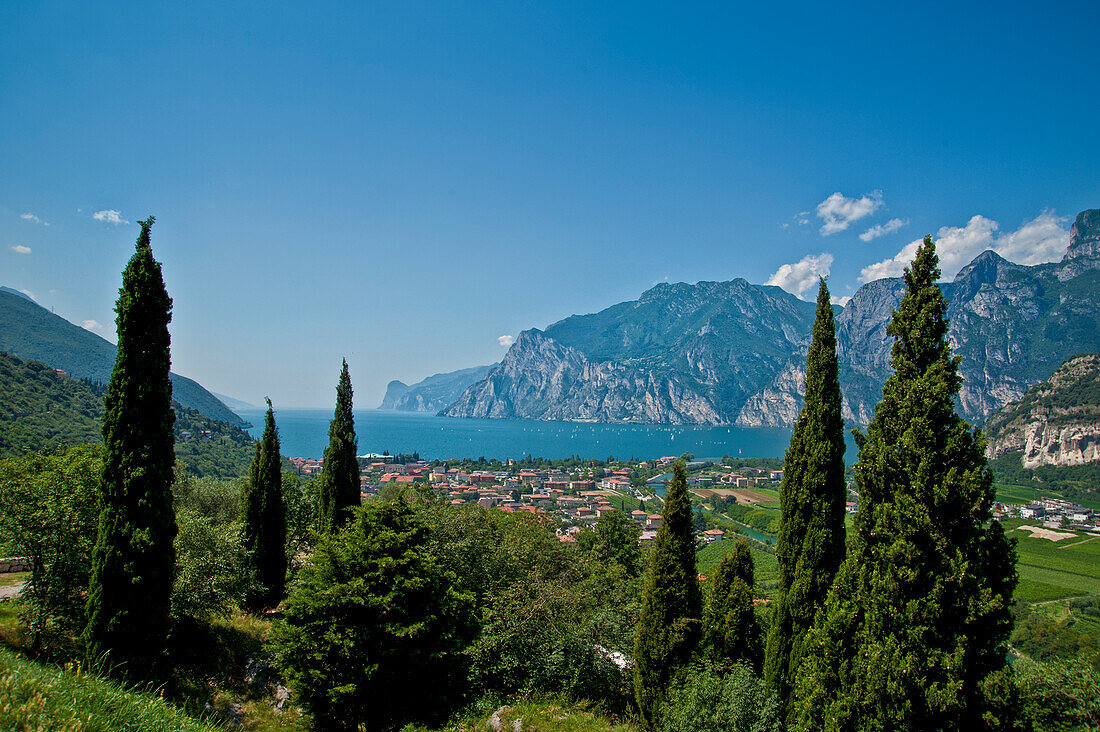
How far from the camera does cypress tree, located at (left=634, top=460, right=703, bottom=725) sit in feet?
33.0

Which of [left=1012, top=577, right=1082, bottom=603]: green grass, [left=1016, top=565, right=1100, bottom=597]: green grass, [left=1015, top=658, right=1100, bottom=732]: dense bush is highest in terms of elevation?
[left=1015, top=658, right=1100, bottom=732]: dense bush

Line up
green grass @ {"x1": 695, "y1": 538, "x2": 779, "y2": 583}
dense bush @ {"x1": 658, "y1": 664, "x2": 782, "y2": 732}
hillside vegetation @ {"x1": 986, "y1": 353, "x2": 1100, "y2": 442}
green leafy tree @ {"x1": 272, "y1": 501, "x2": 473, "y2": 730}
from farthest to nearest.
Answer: hillside vegetation @ {"x1": 986, "y1": 353, "x2": 1100, "y2": 442} → green grass @ {"x1": 695, "y1": 538, "x2": 779, "y2": 583} → green leafy tree @ {"x1": 272, "y1": 501, "x2": 473, "y2": 730} → dense bush @ {"x1": 658, "y1": 664, "x2": 782, "y2": 732}

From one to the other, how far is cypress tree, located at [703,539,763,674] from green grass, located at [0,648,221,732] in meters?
11.5

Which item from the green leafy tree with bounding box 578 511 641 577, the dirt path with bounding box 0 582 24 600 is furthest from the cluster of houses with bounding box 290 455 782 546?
the dirt path with bounding box 0 582 24 600

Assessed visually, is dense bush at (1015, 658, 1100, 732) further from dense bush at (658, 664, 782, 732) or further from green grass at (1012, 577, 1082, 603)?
green grass at (1012, 577, 1082, 603)

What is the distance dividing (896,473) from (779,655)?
16.8ft

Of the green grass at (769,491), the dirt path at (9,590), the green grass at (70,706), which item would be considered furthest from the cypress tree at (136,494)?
the green grass at (769,491)

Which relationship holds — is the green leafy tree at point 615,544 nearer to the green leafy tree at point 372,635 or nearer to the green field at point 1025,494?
the green leafy tree at point 372,635

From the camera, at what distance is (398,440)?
161750mm

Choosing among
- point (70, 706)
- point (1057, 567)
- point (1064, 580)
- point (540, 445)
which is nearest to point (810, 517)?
point (70, 706)

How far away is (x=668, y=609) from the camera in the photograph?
406 inches

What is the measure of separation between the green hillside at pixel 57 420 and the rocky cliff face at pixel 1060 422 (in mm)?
146110

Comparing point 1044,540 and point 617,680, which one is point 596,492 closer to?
point 1044,540

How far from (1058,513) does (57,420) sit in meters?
127
